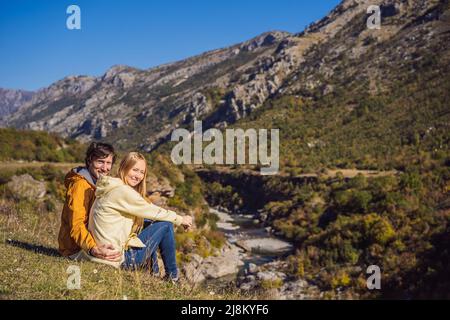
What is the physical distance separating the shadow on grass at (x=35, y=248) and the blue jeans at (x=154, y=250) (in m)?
1.62

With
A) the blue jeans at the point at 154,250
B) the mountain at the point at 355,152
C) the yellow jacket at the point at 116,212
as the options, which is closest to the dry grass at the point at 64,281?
the blue jeans at the point at 154,250

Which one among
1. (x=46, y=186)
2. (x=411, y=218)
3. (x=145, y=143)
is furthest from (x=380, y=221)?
(x=145, y=143)

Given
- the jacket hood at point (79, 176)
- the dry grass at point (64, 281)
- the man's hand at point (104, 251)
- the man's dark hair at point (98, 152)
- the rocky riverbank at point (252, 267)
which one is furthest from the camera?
the rocky riverbank at point (252, 267)

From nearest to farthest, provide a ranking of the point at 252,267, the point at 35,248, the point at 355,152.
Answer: the point at 35,248 → the point at 252,267 → the point at 355,152

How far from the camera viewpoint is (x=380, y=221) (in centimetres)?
2538

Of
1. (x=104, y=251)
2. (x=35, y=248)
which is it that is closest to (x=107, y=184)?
(x=104, y=251)

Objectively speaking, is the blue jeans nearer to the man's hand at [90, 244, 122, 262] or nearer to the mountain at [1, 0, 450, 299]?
the man's hand at [90, 244, 122, 262]

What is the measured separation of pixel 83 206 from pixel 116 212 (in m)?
0.62

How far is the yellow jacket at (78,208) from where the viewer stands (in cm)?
562

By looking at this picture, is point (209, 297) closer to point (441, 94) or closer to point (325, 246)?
point (325, 246)

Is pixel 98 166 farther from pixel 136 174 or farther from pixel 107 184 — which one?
pixel 107 184

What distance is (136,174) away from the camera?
5.63 meters

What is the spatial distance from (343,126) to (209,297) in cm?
5190

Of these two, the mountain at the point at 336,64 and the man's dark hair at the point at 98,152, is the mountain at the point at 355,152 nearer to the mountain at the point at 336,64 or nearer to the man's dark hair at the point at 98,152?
the mountain at the point at 336,64
